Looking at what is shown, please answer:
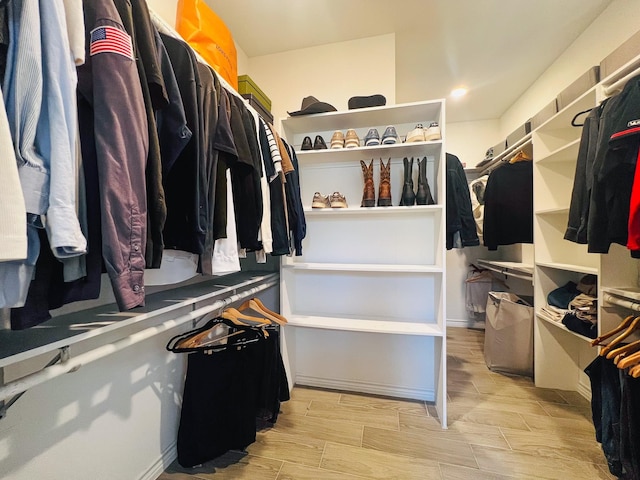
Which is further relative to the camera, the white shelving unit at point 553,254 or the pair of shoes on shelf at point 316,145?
the white shelving unit at point 553,254

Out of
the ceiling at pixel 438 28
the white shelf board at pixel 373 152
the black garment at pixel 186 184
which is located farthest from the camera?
the ceiling at pixel 438 28

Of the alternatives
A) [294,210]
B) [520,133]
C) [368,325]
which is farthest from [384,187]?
[520,133]

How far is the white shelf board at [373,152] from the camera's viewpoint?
1449 millimetres

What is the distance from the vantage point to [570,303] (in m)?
1.50

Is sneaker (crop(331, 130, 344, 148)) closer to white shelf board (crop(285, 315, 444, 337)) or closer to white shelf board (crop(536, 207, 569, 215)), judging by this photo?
white shelf board (crop(285, 315, 444, 337))

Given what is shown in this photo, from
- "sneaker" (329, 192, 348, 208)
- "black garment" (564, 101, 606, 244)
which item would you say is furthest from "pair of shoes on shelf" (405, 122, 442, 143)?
"black garment" (564, 101, 606, 244)

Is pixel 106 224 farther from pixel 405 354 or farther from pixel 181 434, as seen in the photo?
pixel 405 354

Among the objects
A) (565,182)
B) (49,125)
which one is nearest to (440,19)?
(565,182)

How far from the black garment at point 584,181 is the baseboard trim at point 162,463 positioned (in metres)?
2.10

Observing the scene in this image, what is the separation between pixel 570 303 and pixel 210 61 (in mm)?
2313

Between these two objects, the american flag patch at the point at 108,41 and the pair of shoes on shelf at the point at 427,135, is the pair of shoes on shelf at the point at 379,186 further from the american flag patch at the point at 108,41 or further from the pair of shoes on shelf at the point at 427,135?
the american flag patch at the point at 108,41

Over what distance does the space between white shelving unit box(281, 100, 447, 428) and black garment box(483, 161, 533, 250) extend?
830 mm

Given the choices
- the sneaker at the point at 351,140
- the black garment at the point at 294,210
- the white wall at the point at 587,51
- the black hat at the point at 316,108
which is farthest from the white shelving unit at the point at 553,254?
the black garment at the point at 294,210

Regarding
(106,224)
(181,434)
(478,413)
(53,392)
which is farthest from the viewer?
(478,413)
